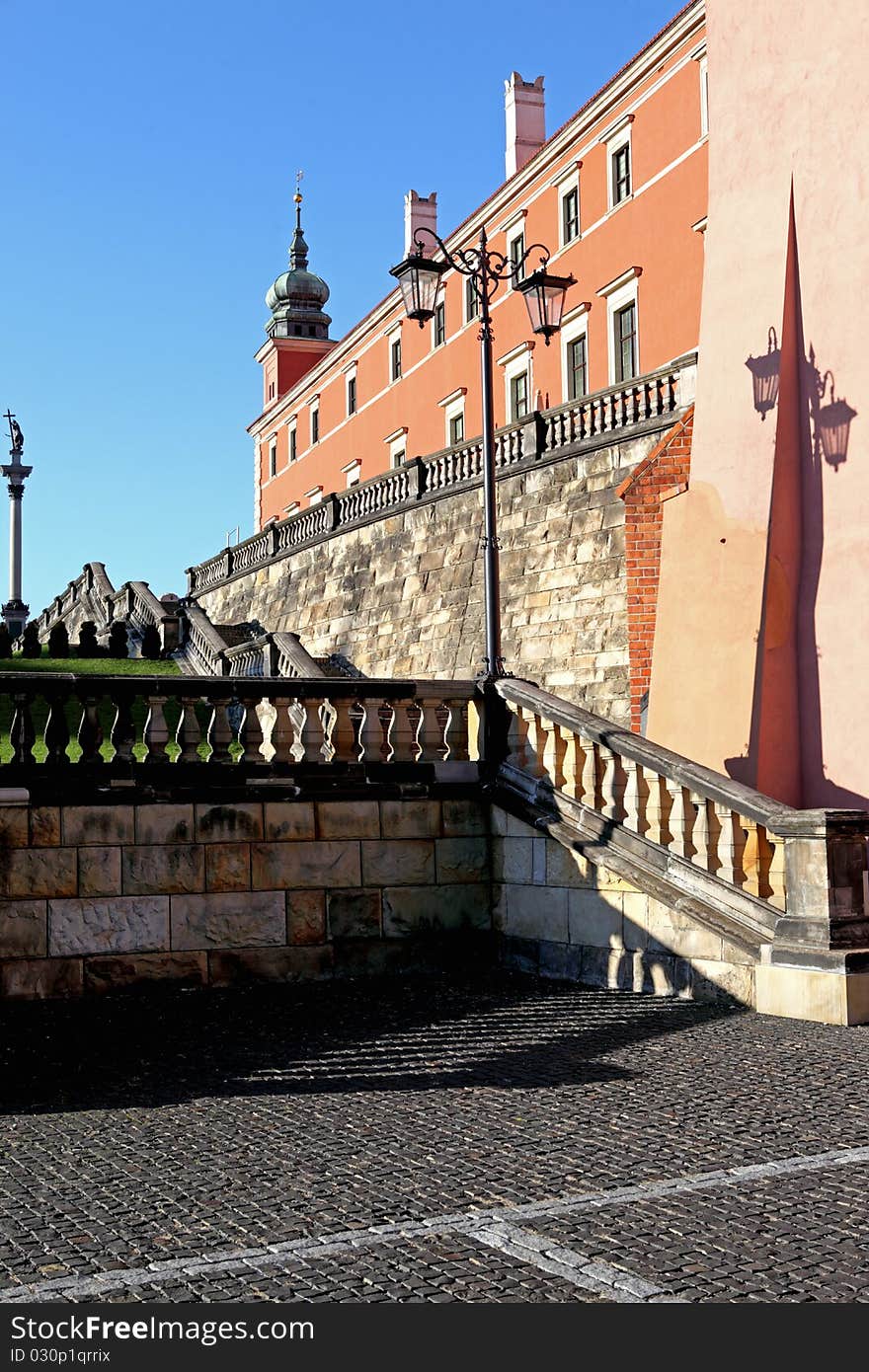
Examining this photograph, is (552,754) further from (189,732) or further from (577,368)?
(577,368)

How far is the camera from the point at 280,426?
51781 millimetres

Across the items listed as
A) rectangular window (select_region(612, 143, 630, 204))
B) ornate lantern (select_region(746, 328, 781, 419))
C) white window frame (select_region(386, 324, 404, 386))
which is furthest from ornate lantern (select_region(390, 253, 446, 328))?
white window frame (select_region(386, 324, 404, 386))

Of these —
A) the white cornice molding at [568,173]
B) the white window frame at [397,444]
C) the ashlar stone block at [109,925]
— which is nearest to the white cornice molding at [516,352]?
the white cornice molding at [568,173]

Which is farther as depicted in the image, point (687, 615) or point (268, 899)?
point (687, 615)

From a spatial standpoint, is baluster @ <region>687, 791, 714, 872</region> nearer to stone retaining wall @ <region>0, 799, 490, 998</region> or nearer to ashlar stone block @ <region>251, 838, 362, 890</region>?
stone retaining wall @ <region>0, 799, 490, 998</region>

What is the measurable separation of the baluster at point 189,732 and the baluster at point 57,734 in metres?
0.92

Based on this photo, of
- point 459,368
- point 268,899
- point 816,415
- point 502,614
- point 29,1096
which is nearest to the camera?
point 29,1096

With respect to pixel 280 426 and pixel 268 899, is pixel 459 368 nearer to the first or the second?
pixel 280 426

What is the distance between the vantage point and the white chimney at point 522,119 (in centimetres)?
3472

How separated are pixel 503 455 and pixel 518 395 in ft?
27.9

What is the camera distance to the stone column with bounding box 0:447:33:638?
39.1 m

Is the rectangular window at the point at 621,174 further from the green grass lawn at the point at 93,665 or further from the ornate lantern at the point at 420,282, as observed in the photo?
the ornate lantern at the point at 420,282

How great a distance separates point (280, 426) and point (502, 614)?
101ft

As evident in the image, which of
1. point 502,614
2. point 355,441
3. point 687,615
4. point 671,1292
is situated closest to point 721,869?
point 687,615
